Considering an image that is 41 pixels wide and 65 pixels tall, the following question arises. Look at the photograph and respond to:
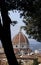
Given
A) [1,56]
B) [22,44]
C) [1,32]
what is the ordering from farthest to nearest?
[22,44] < [1,56] < [1,32]

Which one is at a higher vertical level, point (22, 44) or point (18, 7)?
point (18, 7)

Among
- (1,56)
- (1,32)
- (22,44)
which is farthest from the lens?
(22,44)

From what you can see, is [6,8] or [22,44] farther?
[22,44]

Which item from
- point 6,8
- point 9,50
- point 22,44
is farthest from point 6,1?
point 22,44

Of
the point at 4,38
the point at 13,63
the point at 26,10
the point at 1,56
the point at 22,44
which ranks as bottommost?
the point at 22,44

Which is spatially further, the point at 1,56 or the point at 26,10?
the point at 1,56

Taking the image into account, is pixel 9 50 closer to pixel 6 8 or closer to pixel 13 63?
pixel 13 63

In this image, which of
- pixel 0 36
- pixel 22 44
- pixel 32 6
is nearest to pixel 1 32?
pixel 0 36

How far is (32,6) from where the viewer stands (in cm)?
543

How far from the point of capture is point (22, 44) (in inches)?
3885

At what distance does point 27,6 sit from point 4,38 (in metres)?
0.82

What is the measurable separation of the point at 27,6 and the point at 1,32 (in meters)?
0.77

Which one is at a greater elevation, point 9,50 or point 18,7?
point 18,7

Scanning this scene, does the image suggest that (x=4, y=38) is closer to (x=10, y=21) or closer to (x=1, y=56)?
(x=10, y=21)
